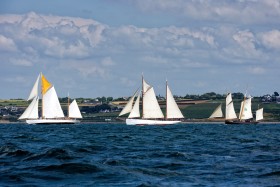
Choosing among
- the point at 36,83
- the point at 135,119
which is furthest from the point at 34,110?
the point at 135,119

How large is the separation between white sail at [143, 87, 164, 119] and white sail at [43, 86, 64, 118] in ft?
83.0

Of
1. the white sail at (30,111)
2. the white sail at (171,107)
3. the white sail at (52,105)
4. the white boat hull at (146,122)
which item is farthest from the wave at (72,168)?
the white sail at (52,105)

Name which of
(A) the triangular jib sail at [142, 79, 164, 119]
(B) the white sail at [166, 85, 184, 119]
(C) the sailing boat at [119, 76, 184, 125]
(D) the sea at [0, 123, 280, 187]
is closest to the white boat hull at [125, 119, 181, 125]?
(C) the sailing boat at [119, 76, 184, 125]

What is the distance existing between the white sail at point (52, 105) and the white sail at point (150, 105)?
83.0ft

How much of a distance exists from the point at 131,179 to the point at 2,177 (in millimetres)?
6268

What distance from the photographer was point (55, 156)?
4372cm

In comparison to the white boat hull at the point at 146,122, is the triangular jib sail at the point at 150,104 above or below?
above

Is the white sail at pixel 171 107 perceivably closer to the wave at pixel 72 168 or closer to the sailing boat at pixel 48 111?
the sailing boat at pixel 48 111

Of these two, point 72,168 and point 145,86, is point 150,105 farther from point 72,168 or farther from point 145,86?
point 72,168

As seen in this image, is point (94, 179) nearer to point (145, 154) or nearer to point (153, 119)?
point (145, 154)

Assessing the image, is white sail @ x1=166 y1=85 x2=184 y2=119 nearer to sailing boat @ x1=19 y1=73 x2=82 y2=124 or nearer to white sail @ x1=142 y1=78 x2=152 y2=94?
white sail @ x1=142 y1=78 x2=152 y2=94

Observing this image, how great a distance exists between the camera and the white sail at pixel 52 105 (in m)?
179

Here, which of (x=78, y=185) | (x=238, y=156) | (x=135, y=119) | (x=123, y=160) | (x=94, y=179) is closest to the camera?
(x=78, y=185)

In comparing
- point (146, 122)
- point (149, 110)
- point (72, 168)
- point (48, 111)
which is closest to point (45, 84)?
point (48, 111)
